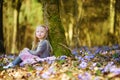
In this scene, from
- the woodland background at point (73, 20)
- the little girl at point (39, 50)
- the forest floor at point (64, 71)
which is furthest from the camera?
the woodland background at point (73, 20)

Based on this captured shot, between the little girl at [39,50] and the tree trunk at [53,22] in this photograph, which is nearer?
the little girl at [39,50]

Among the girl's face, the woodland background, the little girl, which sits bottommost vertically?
the woodland background

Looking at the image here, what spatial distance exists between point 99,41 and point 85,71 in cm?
4106

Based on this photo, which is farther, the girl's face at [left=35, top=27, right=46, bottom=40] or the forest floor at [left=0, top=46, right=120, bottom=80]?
the girl's face at [left=35, top=27, right=46, bottom=40]

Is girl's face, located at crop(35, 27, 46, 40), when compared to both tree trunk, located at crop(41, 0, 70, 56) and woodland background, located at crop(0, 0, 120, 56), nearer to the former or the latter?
tree trunk, located at crop(41, 0, 70, 56)

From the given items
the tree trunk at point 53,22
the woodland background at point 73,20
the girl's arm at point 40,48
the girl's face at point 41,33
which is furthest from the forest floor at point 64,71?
the woodland background at point 73,20

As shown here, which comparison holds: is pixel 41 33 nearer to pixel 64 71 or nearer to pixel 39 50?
pixel 39 50

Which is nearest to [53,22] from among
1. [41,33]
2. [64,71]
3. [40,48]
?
[41,33]

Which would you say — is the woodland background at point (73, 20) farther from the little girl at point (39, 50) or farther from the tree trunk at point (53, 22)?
the little girl at point (39, 50)

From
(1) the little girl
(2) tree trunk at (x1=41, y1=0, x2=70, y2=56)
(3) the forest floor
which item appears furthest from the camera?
(2) tree trunk at (x1=41, y1=0, x2=70, y2=56)

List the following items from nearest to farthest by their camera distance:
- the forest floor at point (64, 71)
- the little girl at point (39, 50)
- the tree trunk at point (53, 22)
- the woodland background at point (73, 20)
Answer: the forest floor at point (64, 71)
the little girl at point (39, 50)
the tree trunk at point (53, 22)
the woodland background at point (73, 20)

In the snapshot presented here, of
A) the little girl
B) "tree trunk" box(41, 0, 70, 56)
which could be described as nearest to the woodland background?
"tree trunk" box(41, 0, 70, 56)

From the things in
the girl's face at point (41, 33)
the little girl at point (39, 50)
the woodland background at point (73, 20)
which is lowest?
the woodland background at point (73, 20)

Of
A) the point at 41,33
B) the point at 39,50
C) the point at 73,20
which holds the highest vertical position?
the point at 41,33
